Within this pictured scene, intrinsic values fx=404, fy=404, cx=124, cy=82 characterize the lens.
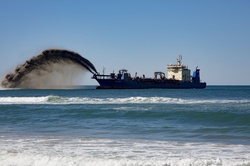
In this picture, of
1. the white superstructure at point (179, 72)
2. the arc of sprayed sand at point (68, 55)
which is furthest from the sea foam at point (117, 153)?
the white superstructure at point (179, 72)

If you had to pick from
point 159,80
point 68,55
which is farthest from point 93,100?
point 159,80

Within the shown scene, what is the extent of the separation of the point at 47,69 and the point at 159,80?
2499 centimetres

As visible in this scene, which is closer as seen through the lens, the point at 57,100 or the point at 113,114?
the point at 113,114

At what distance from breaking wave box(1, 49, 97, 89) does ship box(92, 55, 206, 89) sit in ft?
17.1

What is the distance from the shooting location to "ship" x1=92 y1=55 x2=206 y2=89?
8231 cm

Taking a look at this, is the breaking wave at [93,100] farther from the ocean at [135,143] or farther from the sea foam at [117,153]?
the sea foam at [117,153]

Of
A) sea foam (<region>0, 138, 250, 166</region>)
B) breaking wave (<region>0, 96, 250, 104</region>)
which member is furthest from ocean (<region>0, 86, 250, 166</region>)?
breaking wave (<region>0, 96, 250, 104</region>)

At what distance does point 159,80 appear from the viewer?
286 feet

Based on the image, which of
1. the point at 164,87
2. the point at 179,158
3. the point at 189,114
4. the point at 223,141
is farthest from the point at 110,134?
the point at 164,87

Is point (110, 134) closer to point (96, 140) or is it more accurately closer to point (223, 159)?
point (96, 140)

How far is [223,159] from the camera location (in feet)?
30.6

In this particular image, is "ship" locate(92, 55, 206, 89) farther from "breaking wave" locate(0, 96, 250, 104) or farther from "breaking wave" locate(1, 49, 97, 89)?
"breaking wave" locate(0, 96, 250, 104)

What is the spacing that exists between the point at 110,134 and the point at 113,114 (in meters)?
8.25

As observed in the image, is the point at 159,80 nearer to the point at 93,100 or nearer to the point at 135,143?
the point at 93,100
